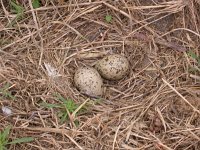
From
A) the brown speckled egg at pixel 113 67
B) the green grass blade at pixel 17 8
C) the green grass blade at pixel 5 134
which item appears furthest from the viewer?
the green grass blade at pixel 17 8

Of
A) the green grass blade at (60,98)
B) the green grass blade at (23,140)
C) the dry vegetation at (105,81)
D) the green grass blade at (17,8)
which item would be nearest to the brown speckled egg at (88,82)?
the dry vegetation at (105,81)

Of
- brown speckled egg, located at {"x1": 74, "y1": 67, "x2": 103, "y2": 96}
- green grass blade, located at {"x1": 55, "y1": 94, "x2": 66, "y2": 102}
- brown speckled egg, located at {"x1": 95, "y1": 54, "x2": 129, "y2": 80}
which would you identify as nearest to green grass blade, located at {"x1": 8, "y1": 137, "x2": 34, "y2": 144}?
green grass blade, located at {"x1": 55, "y1": 94, "x2": 66, "y2": 102}

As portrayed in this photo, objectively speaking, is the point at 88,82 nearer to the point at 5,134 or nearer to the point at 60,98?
the point at 60,98

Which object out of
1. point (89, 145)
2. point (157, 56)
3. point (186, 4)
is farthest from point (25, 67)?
point (186, 4)

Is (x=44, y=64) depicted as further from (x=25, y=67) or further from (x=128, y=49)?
(x=128, y=49)

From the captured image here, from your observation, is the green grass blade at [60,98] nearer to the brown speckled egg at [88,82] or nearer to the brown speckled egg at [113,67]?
the brown speckled egg at [88,82]
